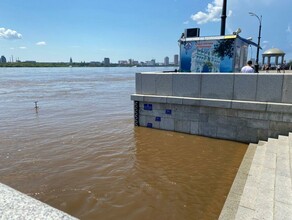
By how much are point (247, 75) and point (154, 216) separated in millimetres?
5573

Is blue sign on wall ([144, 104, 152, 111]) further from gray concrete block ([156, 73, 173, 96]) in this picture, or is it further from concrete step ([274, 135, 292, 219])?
A: concrete step ([274, 135, 292, 219])

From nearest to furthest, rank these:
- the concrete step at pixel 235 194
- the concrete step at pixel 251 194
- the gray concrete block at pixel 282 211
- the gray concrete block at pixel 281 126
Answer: the gray concrete block at pixel 282 211
the concrete step at pixel 251 194
the concrete step at pixel 235 194
the gray concrete block at pixel 281 126

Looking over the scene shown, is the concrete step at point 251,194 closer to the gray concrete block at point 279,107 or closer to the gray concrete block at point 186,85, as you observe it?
the gray concrete block at point 279,107

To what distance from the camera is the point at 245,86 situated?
7867 mm

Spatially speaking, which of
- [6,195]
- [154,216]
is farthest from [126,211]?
[6,195]

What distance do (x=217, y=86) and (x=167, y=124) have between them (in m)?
2.62

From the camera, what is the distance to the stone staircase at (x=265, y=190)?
3.67 meters

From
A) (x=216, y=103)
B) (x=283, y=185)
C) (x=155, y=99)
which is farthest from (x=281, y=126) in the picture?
(x=155, y=99)

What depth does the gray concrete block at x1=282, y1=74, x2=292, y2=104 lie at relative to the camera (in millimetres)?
7174

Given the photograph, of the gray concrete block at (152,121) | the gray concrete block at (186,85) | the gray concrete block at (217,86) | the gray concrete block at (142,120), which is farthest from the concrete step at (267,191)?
the gray concrete block at (142,120)

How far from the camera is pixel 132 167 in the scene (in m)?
6.64

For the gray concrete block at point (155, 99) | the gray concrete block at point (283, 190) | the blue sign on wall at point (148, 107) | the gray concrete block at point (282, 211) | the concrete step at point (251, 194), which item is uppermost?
the gray concrete block at point (155, 99)

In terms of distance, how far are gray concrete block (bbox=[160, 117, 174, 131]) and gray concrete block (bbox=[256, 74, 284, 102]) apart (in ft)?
11.1

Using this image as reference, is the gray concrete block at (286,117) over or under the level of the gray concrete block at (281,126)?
over
